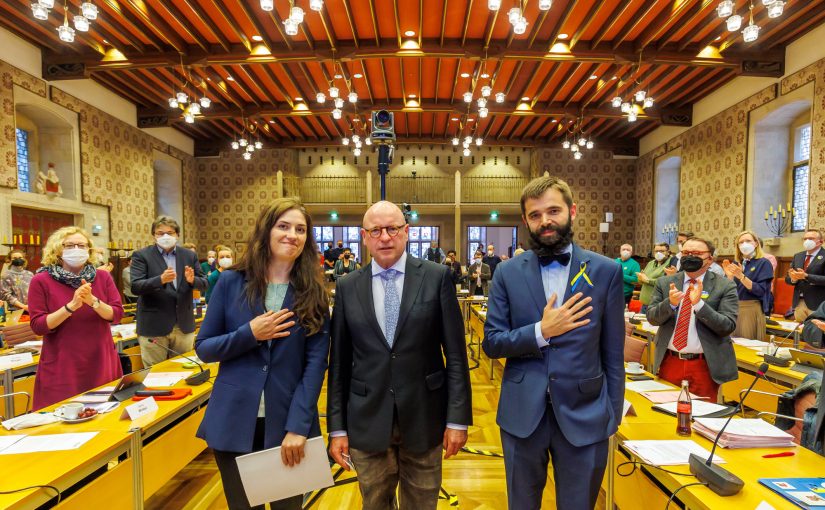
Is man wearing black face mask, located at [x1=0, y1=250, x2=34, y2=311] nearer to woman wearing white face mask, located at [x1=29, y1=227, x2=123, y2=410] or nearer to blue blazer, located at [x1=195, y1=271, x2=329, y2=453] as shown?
woman wearing white face mask, located at [x1=29, y1=227, x2=123, y2=410]

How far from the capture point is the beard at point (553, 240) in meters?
1.57

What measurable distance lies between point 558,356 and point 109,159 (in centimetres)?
1206

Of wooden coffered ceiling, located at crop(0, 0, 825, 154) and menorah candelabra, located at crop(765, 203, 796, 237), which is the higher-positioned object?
wooden coffered ceiling, located at crop(0, 0, 825, 154)

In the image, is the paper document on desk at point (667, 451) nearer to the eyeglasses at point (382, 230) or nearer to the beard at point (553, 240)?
the beard at point (553, 240)

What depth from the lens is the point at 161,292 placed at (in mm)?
3402

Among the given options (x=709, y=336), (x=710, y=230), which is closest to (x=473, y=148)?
(x=710, y=230)

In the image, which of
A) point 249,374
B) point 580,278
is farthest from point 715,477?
point 249,374

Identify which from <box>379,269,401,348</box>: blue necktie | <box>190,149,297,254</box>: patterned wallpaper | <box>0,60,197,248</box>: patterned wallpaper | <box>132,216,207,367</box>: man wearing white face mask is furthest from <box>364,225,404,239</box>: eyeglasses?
<box>190,149,297,254</box>: patterned wallpaper

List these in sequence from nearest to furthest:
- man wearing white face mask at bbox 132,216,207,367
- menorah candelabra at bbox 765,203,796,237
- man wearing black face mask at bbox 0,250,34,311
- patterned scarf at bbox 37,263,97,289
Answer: patterned scarf at bbox 37,263,97,289, man wearing white face mask at bbox 132,216,207,367, man wearing black face mask at bbox 0,250,34,311, menorah candelabra at bbox 765,203,796,237

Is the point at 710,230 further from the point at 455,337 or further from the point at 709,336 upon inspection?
the point at 455,337

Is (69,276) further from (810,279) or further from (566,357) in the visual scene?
(810,279)

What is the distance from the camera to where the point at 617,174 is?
14445mm

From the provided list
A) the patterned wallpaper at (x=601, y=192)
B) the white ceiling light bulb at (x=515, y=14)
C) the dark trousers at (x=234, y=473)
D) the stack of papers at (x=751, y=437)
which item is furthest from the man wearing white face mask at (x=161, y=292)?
the patterned wallpaper at (x=601, y=192)

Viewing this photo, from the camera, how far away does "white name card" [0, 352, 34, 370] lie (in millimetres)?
3014
